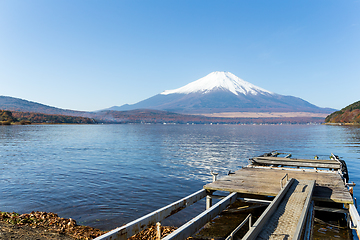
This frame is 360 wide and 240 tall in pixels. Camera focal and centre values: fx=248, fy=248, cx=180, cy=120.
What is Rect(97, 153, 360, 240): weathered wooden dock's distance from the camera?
22.2ft

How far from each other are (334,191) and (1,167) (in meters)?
28.5

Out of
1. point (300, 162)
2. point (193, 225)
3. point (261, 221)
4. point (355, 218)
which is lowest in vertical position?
point (300, 162)

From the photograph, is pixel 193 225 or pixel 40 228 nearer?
pixel 193 225

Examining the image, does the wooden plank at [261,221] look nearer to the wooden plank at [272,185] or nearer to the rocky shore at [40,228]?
the wooden plank at [272,185]

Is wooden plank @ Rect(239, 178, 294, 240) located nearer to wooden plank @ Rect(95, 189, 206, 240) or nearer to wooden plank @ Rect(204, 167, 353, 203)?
wooden plank @ Rect(204, 167, 353, 203)

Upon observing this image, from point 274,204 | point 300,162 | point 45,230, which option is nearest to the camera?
point 274,204

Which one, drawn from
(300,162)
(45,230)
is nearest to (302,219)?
(45,230)

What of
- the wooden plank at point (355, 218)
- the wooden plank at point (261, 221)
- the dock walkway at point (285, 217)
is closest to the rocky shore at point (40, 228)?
the wooden plank at point (261, 221)

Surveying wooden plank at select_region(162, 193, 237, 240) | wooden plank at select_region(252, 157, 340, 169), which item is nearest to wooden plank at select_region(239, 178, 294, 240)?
wooden plank at select_region(162, 193, 237, 240)

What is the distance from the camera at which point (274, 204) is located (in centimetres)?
819

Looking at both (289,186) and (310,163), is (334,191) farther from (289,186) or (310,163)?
(310,163)

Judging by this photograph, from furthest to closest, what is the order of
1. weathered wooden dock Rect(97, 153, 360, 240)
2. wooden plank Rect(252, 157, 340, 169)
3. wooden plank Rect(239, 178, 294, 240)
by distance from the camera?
wooden plank Rect(252, 157, 340, 169) → weathered wooden dock Rect(97, 153, 360, 240) → wooden plank Rect(239, 178, 294, 240)

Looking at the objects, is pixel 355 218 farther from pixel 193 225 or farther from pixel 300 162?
pixel 300 162

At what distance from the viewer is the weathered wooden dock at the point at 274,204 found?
267 inches
